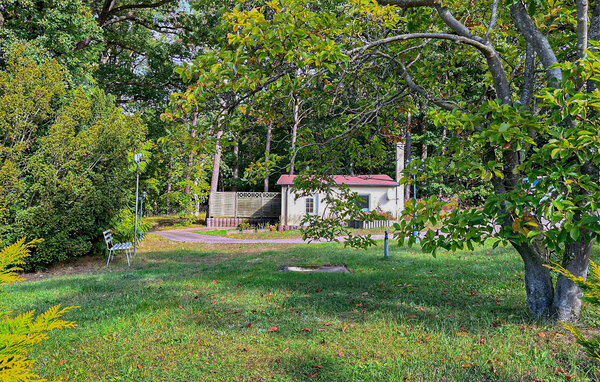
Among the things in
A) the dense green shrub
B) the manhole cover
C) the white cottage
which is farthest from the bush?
the white cottage

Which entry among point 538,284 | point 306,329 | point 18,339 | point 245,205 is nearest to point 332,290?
point 306,329

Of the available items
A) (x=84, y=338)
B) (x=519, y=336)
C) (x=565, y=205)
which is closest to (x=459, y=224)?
(x=565, y=205)

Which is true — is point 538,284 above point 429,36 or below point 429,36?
below

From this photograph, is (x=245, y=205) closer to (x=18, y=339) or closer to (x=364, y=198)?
(x=364, y=198)

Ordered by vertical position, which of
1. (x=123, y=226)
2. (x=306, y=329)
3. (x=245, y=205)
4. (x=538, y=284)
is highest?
(x=245, y=205)

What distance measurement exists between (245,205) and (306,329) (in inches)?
805

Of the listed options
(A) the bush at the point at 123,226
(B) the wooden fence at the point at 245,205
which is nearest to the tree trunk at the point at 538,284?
(A) the bush at the point at 123,226

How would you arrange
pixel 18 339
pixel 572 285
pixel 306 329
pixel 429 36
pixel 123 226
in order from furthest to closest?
pixel 123 226, pixel 306 329, pixel 429 36, pixel 572 285, pixel 18 339

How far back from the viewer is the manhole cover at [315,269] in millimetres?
8727

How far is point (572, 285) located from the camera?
160 inches

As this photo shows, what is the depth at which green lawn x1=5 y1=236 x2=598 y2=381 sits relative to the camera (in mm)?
3287

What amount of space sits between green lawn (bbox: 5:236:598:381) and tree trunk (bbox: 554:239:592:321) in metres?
0.22

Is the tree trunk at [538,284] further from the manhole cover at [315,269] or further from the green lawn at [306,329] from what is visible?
the manhole cover at [315,269]

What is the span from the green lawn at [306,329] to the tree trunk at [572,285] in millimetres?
221
